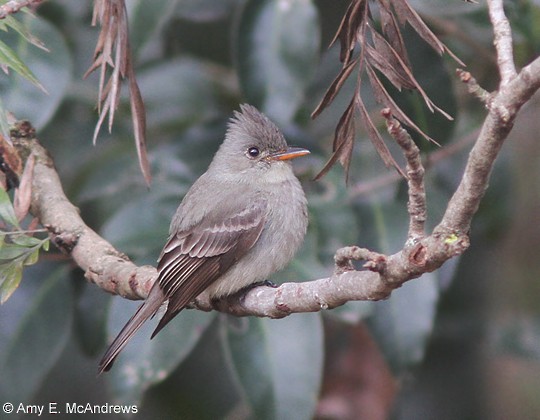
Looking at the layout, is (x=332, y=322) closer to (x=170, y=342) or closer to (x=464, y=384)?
(x=464, y=384)

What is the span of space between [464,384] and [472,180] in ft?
9.16

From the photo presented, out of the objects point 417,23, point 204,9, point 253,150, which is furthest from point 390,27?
point 204,9

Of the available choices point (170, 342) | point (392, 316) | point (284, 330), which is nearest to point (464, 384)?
point (392, 316)

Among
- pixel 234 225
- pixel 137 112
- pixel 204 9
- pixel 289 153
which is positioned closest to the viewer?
pixel 137 112

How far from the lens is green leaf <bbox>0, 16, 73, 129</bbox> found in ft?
10.2

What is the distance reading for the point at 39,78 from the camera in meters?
3.16

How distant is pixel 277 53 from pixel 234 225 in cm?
69

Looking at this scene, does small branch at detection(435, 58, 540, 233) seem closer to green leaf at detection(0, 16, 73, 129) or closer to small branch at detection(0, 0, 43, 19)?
small branch at detection(0, 0, 43, 19)

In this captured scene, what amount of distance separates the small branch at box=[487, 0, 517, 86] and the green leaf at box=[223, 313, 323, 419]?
4.76 feet

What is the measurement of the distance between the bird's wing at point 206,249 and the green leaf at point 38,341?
0.70 m

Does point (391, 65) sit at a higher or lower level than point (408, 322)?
higher

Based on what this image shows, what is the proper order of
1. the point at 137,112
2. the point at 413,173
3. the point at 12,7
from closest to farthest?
the point at 413,173 < the point at 12,7 < the point at 137,112

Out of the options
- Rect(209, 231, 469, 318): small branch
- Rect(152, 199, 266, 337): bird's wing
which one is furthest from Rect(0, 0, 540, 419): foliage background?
Rect(209, 231, 469, 318): small branch

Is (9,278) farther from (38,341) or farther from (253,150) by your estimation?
(253,150)
